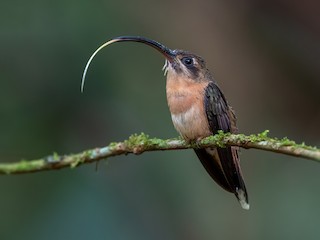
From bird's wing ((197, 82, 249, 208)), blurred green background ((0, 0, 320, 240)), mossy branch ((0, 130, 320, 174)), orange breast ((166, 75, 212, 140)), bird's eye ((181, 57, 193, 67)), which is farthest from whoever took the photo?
blurred green background ((0, 0, 320, 240))

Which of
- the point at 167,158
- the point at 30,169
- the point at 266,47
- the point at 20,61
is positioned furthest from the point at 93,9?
the point at 30,169

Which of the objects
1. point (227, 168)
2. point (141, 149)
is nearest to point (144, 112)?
point (227, 168)

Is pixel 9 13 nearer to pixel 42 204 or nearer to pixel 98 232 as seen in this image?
pixel 42 204

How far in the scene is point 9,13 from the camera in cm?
674

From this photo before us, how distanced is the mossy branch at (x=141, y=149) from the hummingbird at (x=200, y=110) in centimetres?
64

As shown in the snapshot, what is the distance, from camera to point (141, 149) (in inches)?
114

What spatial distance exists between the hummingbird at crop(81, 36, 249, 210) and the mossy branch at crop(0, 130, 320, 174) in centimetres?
64

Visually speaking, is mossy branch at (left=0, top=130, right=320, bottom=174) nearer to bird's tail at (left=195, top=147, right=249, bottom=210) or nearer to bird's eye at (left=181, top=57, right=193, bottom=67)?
bird's tail at (left=195, top=147, right=249, bottom=210)

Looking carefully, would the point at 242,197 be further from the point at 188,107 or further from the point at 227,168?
the point at 188,107

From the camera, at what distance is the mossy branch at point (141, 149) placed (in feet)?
8.07

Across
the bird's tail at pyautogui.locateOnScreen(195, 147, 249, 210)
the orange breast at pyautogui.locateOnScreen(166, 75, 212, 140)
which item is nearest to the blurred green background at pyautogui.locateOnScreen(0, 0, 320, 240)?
the bird's tail at pyautogui.locateOnScreen(195, 147, 249, 210)

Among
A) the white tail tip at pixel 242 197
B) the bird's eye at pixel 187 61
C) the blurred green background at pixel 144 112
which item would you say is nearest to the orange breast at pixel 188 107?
the bird's eye at pixel 187 61

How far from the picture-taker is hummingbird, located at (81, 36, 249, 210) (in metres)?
3.77

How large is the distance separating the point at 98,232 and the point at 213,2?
4.22 metres
